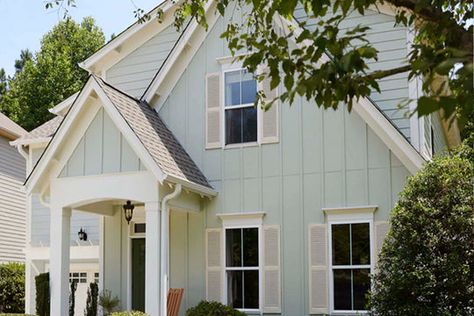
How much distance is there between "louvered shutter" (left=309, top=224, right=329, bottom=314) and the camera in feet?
37.3

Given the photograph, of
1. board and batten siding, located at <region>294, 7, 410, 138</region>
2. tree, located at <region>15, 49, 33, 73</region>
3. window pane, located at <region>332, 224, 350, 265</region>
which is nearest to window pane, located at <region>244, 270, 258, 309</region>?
window pane, located at <region>332, 224, 350, 265</region>

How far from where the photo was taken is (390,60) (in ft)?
39.8

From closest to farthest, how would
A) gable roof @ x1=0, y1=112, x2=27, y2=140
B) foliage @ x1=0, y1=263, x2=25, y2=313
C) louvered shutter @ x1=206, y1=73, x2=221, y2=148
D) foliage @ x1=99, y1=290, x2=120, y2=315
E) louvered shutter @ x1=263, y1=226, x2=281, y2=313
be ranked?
louvered shutter @ x1=263, y1=226, x2=281, y2=313, louvered shutter @ x1=206, y1=73, x2=221, y2=148, foliage @ x1=99, y1=290, x2=120, y2=315, foliage @ x1=0, y1=263, x2=25, y2=313, gable roof @ x1=0, y1=112, x2=27, y2=140

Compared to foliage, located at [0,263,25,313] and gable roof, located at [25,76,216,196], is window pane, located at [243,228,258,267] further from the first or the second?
foliage, located at [0,263,25,313]

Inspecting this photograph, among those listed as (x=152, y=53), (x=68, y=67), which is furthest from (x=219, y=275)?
(x=68, y=67)

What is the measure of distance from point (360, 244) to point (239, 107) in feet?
11.5

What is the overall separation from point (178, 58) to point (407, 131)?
4.79m

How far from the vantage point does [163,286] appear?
10.9 metres

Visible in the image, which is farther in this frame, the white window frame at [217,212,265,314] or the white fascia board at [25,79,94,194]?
the white window frame at [217,212,265,314]

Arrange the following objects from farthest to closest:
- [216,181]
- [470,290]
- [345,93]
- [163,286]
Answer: [216,181], [163,286], [470,290], [345,93]

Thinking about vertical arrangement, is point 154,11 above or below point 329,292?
above

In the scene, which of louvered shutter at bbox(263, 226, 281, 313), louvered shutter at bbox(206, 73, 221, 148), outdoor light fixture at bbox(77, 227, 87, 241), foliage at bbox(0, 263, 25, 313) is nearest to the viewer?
louvered shutter at bbox(263, 226, 281, 313)

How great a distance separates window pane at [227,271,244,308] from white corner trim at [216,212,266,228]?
903 mm

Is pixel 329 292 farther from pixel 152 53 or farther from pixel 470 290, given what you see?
pixel 152 53
